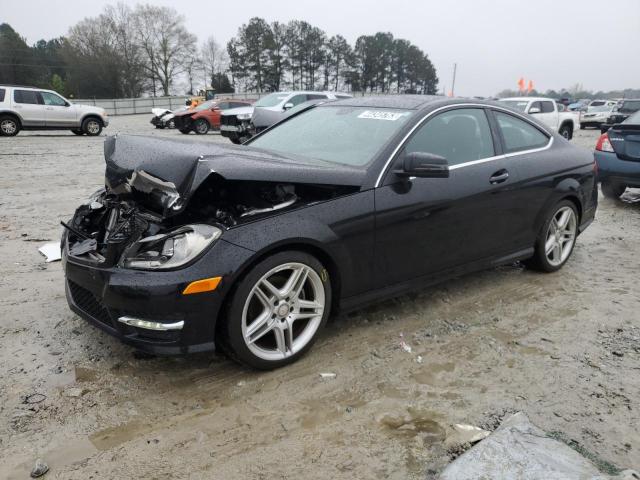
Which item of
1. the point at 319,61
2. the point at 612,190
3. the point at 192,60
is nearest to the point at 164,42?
the point at 192,60

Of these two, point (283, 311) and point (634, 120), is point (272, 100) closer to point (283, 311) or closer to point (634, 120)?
point (634, 120)

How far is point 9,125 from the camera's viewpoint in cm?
1742

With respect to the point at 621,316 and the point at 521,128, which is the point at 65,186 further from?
the point at 621,316

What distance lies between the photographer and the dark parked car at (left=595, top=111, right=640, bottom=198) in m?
7.42

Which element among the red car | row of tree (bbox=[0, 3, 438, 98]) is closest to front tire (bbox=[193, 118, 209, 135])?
the red car

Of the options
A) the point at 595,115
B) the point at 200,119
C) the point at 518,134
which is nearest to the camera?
the point at 518,134

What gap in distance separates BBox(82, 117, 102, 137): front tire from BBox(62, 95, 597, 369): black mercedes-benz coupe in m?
17.4

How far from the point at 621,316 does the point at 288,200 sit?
277cm

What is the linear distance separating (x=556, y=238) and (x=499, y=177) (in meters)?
1.20

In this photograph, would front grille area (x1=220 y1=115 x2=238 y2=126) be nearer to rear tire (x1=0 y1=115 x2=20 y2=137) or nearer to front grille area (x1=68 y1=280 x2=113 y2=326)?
rear tire (x1=0 y1=115 x2=20 y2=137)

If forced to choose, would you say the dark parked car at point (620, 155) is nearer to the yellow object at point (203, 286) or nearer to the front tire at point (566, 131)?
the yellow object at point (203, 286)

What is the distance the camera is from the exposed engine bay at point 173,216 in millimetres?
2703

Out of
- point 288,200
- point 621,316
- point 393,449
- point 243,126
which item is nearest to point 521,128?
point 621,316

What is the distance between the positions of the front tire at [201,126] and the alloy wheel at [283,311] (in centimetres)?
2000
